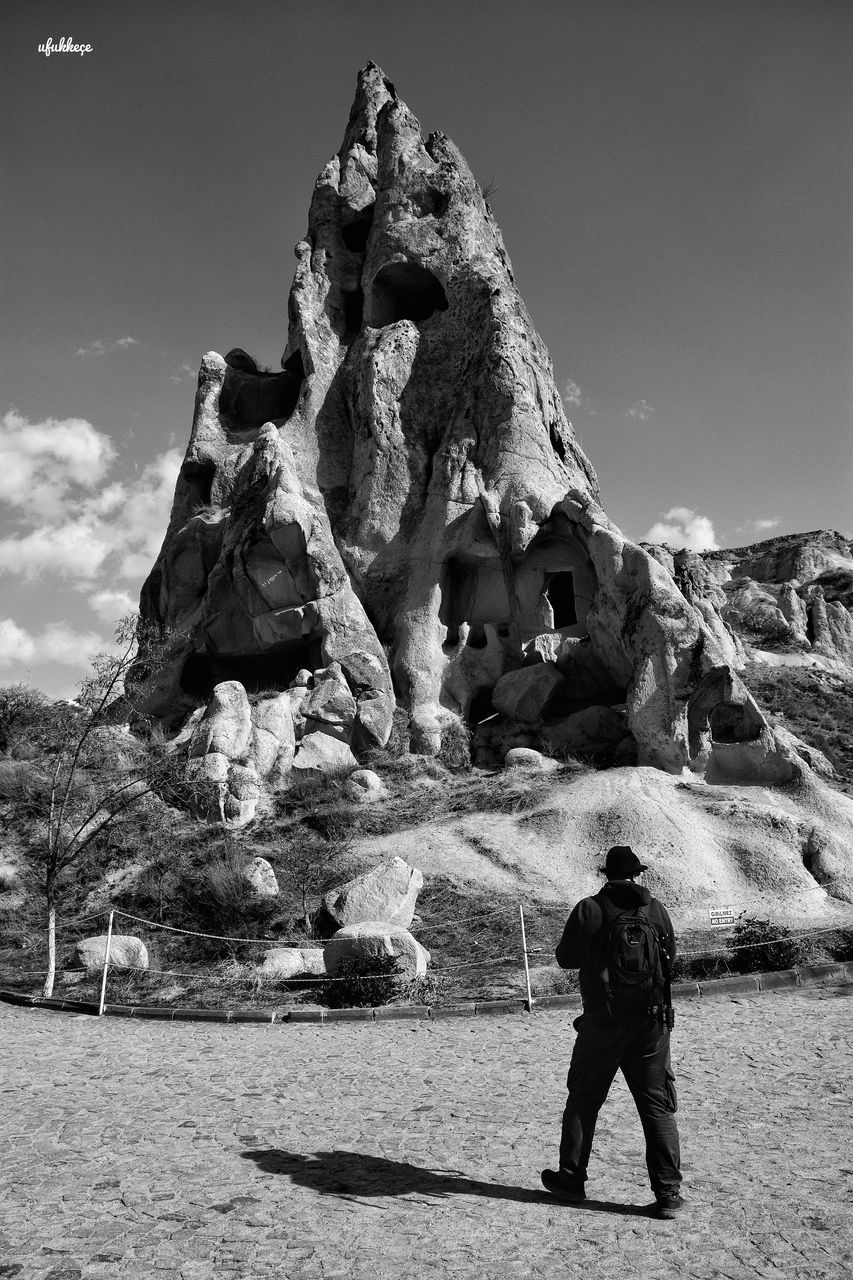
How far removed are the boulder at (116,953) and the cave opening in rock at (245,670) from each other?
45.6 feet

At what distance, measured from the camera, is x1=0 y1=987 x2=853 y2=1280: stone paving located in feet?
11.6

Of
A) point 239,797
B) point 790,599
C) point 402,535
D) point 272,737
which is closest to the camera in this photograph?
point 239,797

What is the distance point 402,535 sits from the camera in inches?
1046

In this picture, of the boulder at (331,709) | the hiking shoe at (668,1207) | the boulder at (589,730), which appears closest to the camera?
the hiking shoe at (668,1207)

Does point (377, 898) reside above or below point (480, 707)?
below

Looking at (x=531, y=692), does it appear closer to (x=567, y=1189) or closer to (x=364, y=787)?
(x=364, y=787)

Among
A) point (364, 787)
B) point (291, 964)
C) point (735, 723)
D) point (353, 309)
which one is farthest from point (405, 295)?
point (291, 964)

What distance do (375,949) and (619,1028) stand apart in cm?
642

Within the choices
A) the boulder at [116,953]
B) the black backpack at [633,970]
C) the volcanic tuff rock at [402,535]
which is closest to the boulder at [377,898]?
the boulder at [116,953]

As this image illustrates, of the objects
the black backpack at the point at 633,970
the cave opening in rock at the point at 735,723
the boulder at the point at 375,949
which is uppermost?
the cave opening in rock at the point at 735,723

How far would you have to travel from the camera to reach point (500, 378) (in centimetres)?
2662

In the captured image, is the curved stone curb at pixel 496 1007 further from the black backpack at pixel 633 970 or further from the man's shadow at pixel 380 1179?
the black backpack at pixel 633 970

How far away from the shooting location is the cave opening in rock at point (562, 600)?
25.4m

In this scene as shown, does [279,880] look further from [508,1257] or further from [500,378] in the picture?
[500,378]
